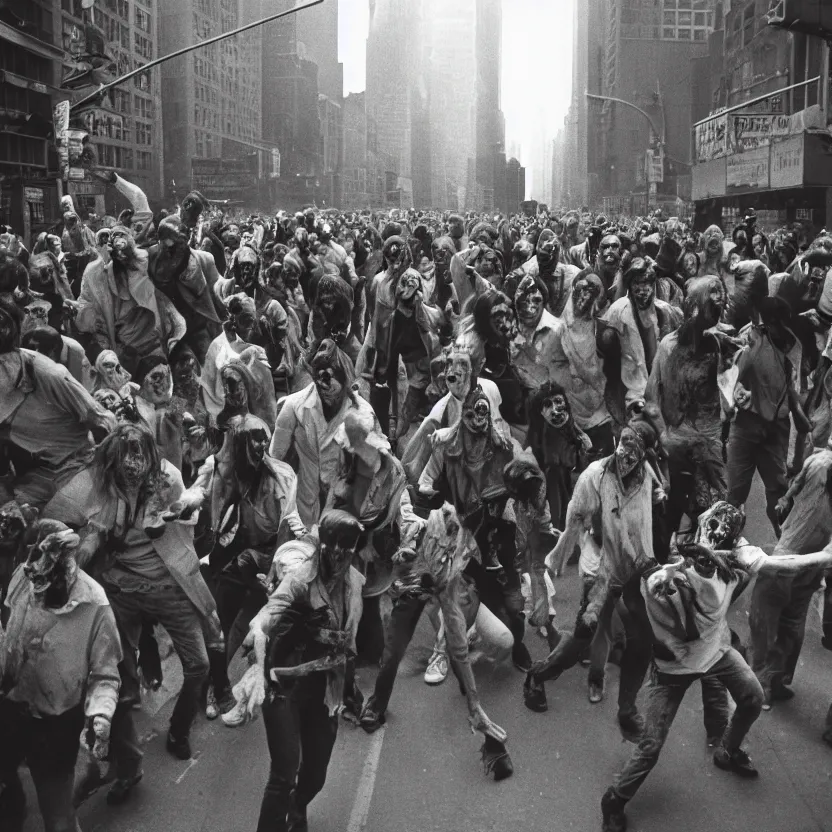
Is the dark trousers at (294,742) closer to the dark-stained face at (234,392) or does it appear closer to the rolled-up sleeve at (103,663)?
the rolled-up sleeve at (103,663)

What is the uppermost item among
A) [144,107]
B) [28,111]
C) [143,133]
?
[144,107]

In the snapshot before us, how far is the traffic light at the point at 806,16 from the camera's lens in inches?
1578

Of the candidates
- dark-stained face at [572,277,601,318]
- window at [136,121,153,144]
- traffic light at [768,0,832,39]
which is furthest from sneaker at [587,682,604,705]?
window at [136,121,153,144]

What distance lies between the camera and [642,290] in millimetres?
9328

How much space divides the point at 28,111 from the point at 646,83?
8692 centimetres

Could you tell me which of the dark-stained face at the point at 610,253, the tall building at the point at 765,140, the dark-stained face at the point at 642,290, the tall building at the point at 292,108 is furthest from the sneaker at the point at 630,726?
the tall building at the point at 292,108

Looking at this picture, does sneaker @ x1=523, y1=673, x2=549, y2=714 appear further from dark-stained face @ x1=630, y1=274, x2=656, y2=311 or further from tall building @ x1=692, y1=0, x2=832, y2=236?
tall building @ x1=692, y1=0, x2=832, y2=236

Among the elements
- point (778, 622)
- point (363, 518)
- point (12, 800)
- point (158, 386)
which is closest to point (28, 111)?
point (158, 386)

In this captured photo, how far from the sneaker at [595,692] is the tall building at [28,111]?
33711 millimetres

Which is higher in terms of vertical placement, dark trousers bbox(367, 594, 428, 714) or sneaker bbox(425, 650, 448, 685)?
dark trousers bbox(367, 594, 428, 714)

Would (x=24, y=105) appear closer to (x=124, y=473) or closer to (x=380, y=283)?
(x=380, y=283)

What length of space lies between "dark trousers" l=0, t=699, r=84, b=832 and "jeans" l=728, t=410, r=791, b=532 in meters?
5.41

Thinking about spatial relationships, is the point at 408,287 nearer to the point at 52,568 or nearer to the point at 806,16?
the point at 52,568

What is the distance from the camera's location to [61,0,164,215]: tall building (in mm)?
61806
